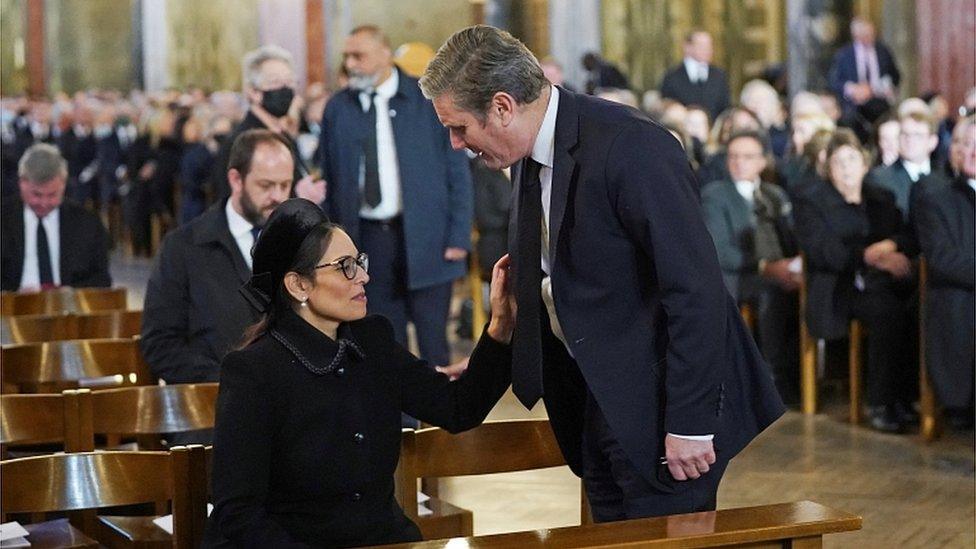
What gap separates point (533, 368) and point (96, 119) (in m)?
17.2

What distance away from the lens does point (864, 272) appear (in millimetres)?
7113

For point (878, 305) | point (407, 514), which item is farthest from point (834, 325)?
point (407, 514)

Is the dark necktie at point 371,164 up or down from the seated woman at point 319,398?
up

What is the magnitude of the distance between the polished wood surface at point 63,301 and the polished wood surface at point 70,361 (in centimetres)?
153

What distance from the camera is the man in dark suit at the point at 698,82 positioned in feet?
43.5

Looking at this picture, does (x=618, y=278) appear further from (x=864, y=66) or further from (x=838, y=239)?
(x=864, y=66)

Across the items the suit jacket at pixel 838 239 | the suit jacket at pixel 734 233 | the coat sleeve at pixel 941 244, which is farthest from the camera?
the suit jacket at pixel 734 233

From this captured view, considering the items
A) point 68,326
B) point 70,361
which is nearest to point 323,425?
point 70,361

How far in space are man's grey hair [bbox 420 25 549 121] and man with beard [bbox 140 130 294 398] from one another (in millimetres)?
2010

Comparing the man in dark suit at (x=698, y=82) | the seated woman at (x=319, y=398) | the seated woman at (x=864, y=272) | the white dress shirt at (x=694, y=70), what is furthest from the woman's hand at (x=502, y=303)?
the white dress shirt at (x=694, y=70)

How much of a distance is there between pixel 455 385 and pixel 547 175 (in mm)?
538

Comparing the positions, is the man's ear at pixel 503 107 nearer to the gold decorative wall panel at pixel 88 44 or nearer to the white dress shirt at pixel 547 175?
the white dress shirt at pixel 547 175

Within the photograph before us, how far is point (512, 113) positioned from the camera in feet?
9.61

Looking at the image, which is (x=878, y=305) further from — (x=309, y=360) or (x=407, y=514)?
(x=309, y=360)
